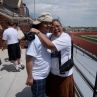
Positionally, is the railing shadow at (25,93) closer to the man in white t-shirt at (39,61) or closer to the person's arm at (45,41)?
the man in white t-shirt at (39,61)

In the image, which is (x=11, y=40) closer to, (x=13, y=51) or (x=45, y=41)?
(x=13, y=51)

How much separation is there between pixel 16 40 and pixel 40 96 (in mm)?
3178

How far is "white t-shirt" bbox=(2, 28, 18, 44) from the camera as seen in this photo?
495 centimetres

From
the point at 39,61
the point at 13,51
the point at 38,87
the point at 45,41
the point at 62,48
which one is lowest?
the point at 38,87

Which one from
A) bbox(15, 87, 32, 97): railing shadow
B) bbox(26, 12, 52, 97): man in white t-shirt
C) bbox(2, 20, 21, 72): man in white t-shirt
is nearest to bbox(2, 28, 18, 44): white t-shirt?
bbox(2, 20, 21, 72): man in white t-shirt

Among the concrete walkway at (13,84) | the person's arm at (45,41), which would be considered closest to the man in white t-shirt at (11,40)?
the concrete walkway at (13,84)

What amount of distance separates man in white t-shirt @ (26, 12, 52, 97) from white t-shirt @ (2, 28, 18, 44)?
295 centimetres

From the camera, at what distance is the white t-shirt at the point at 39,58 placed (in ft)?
6.81

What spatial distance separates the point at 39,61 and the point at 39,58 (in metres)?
0.05

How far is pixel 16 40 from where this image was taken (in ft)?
17.1

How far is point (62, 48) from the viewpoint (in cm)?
209

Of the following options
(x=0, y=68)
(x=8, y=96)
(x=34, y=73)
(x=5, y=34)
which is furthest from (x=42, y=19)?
(x=0, y=68)

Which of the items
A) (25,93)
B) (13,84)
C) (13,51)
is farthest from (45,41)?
(13,51)

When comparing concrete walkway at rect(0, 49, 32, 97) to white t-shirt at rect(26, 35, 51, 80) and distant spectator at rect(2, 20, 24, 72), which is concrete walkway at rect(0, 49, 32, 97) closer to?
distant spectator at rect(2, 20, 24, 72)
